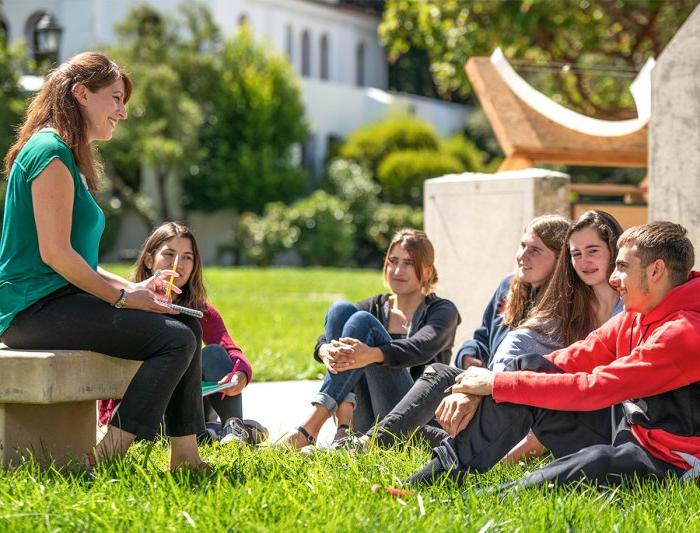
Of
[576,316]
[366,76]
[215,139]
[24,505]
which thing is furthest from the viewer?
[366,76]

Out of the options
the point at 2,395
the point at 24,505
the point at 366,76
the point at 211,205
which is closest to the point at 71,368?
the point at 2,395

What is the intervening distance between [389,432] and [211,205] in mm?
31933

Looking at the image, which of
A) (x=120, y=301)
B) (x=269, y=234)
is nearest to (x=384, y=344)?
(x=120, y=301)

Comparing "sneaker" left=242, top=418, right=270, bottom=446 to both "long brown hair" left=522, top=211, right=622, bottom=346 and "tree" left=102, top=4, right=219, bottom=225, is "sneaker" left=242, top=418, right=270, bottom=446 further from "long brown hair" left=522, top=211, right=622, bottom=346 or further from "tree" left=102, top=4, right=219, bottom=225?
"tree" left=102, top=4, right=219, bottom=225

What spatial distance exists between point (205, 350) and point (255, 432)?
0.47 metres

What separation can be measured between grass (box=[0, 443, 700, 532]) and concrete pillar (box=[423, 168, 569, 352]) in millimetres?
3256

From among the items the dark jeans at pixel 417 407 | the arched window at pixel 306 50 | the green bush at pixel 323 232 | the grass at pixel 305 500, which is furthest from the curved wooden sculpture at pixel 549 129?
the arched window at pixel 306 50

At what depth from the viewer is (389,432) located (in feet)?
16.8

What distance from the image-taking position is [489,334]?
5.80 m

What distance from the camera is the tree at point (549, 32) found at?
15.5 m

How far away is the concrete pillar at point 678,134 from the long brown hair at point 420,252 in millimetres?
1397

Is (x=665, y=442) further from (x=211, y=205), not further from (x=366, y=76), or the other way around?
(x=366, y=76)

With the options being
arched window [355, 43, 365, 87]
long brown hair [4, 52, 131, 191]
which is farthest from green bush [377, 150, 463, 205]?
long brown hair [4, 52, 131, 191]

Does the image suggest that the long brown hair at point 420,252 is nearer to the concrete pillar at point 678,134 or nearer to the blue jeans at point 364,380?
the blue jeans at point 364,380
